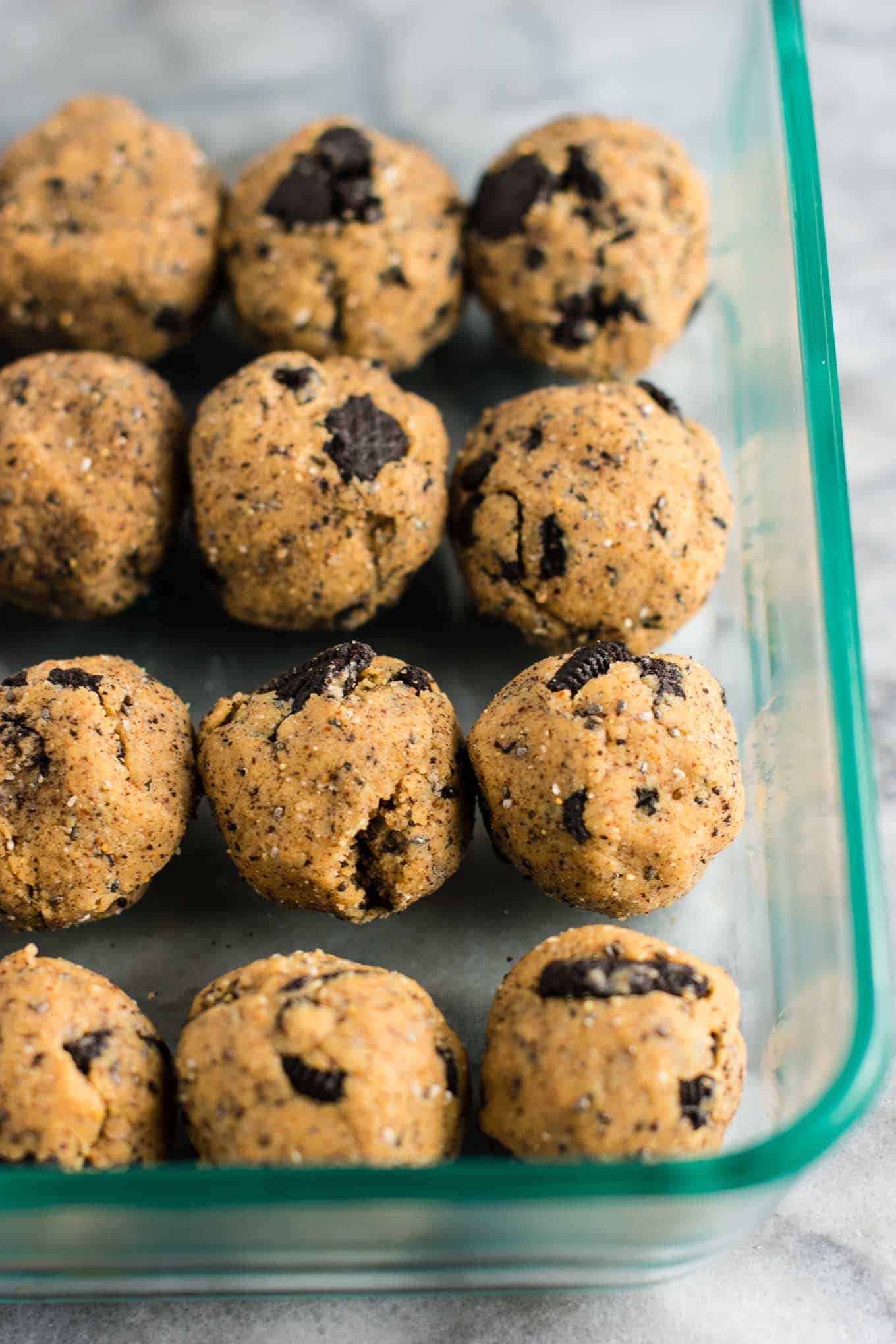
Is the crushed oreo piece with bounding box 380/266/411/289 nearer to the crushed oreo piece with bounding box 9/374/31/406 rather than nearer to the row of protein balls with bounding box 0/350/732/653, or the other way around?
the row of protein balls with bounding box 0/350/732/653

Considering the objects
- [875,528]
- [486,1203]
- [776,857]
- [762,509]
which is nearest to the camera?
[486,1203]

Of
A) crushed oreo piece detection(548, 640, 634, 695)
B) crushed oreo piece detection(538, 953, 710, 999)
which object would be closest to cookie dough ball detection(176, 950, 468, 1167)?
crushed oreo piece detection(538, 953, 710, 999)

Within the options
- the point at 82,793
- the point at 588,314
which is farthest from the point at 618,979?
the point at 588,314

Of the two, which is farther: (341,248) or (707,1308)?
(341,248)

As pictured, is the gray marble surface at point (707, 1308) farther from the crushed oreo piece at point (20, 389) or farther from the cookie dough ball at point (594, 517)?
the crushed oreo piece at point (20, 389)

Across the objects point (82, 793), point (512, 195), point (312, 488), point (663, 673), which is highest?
point (512, 195)

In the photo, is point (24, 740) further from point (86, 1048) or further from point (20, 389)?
point (20, 389)

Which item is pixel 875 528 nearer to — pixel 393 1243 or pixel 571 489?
pixel 571 489

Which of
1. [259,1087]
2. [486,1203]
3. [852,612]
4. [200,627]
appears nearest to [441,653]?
[200,627]
